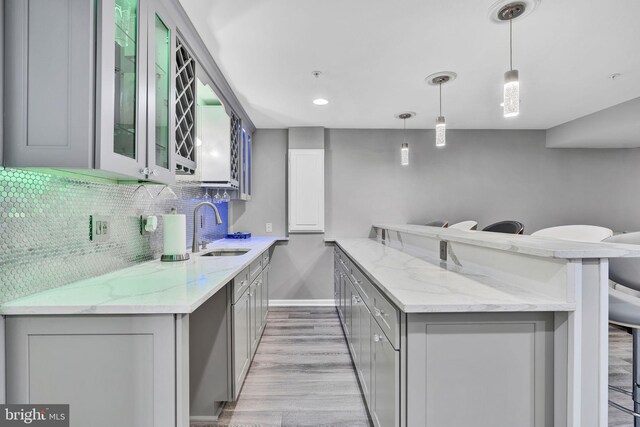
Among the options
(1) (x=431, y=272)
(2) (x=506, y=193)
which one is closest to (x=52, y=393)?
(1) (x=431, y=272)

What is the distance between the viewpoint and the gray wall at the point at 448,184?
4.30 m

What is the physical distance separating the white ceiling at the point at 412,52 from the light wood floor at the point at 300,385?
2368 millimetres

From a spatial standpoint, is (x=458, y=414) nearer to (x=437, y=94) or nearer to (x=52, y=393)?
(x=52, y=393)

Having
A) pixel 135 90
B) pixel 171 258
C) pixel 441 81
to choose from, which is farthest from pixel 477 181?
pixel 135 90

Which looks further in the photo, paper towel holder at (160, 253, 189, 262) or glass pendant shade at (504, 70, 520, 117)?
paper towel holder at (160, 253, 189, 262)

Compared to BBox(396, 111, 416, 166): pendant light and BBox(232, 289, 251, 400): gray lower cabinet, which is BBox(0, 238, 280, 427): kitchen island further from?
BBox(396, 111, 416, 166): pendant light

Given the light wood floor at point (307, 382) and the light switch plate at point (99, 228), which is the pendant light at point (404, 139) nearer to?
the light wood floor at point (307, 382)

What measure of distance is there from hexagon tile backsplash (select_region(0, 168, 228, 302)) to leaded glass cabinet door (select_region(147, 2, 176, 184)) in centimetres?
35

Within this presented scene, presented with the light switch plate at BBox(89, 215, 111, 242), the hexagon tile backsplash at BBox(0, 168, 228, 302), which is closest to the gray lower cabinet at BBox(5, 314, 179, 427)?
the hexagon tile backsplash at BBox(0, 168, 228, 302)

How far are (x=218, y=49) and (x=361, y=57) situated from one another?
102 cm

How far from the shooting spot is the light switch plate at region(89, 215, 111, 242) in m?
1.54

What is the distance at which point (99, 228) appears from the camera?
158 cm

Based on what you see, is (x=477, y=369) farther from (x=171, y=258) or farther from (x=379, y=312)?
(x=171, y=258)

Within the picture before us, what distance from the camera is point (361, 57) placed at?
7.54ft
